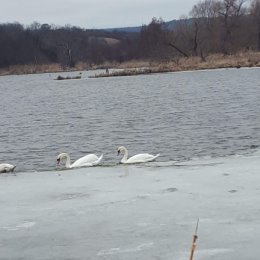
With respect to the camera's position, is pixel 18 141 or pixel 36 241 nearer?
pixel 36 241

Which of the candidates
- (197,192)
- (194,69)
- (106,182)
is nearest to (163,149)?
(106,182)

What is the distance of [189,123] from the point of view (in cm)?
2270

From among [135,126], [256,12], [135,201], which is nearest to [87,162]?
[135,201]

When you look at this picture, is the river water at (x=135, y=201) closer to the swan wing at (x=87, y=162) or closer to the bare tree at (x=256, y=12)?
the swan wing at (x=87, y=162)

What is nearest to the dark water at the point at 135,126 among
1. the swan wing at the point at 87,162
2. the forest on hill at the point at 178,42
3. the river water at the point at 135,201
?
the river water at the point at 135,201

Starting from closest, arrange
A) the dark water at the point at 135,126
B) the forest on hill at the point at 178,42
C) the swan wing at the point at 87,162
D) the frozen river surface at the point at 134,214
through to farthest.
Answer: the frozen river surface at the point at 134,214 → the swan wing at the point at 87,162 → the dark water at the point at 135,126 → the forest on hill at the point at 178,42

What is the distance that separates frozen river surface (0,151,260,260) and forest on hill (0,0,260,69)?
220 feet

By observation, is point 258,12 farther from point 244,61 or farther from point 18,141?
point 18,141

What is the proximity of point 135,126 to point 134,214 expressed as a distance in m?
16.2

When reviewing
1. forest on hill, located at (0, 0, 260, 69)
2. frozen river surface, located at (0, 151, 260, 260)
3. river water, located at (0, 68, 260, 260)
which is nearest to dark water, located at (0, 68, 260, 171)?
river water, located at (0, 68, 260, 260)

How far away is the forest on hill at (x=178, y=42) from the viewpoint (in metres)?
88.1

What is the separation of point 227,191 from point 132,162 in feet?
17.5

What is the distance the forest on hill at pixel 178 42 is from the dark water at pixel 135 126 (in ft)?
135

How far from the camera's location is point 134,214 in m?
6.66
